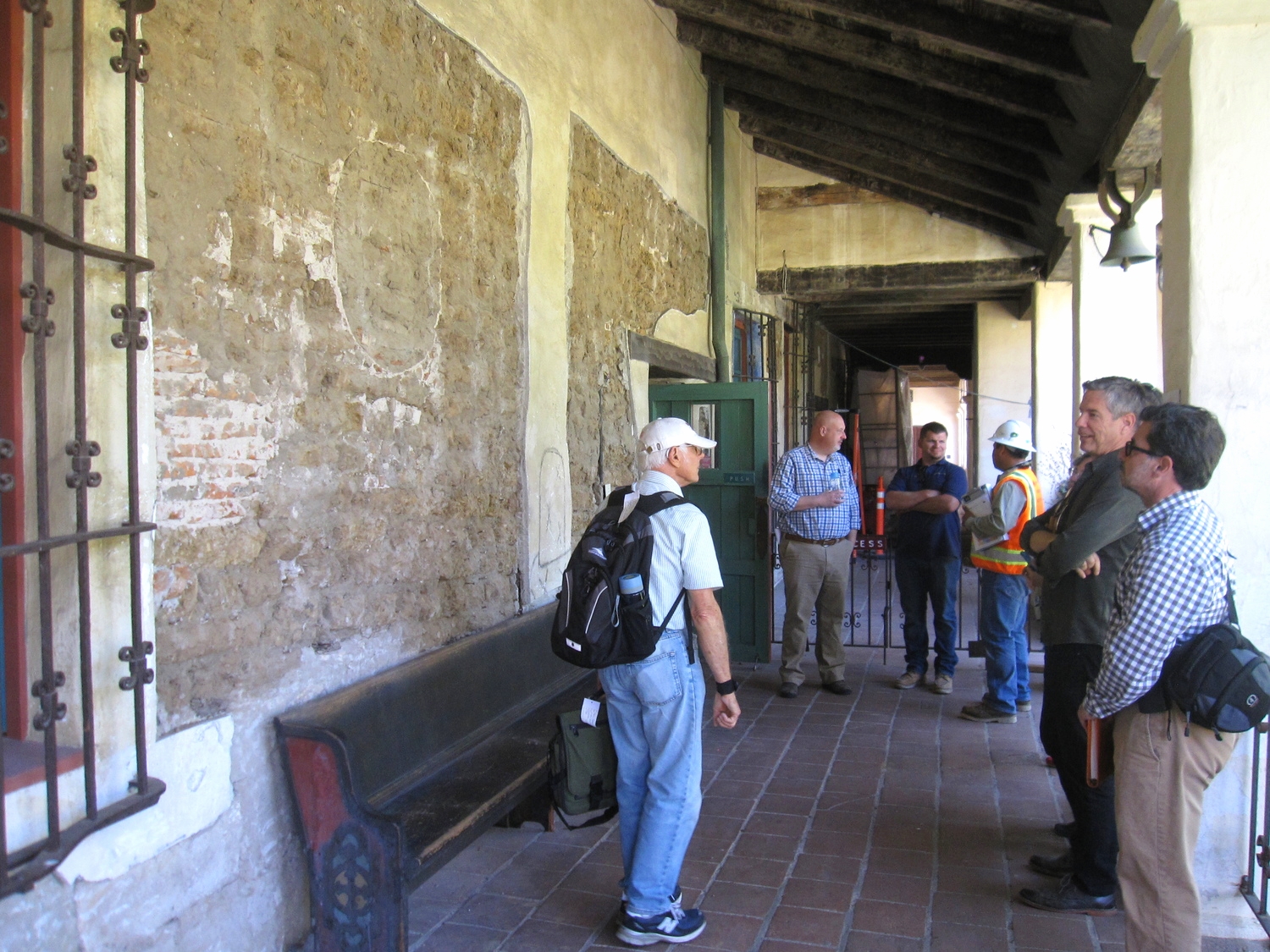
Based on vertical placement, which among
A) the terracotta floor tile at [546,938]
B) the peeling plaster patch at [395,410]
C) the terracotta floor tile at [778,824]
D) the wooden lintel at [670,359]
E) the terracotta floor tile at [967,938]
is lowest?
the terracotta floor tile at [967,938]

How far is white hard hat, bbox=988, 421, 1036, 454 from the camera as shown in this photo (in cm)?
492

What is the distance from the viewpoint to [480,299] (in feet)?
13.6

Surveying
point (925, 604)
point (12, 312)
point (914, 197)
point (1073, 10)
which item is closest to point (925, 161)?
point (914, 197)

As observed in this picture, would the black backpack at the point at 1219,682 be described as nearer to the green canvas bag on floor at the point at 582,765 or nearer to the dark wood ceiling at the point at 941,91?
the green canvas bag on floor at the point at 582,765

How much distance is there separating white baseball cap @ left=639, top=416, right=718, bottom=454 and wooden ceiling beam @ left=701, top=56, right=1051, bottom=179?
17.2 feet

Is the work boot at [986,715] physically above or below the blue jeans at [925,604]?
below

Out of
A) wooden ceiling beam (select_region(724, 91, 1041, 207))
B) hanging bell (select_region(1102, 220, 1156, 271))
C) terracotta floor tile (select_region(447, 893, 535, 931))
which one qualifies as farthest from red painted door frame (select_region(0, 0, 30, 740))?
wooden ceiling beam (select_region(724, 91, 1041, 207))

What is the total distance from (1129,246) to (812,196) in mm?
4471

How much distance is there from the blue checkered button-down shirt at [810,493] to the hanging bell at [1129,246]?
1999 millimetres

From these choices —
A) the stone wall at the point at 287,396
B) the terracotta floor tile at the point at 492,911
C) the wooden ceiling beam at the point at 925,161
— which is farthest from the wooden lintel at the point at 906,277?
the terracotta floor tile at the point at 492,911

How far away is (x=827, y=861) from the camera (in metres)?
3.59

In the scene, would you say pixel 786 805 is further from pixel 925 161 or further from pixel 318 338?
pixel 925 161

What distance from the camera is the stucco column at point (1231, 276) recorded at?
3272 mm

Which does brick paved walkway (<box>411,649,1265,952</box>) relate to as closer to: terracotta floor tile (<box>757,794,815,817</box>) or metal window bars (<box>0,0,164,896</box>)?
terracotta floor tile (<box>757,794,815,817</box>)
